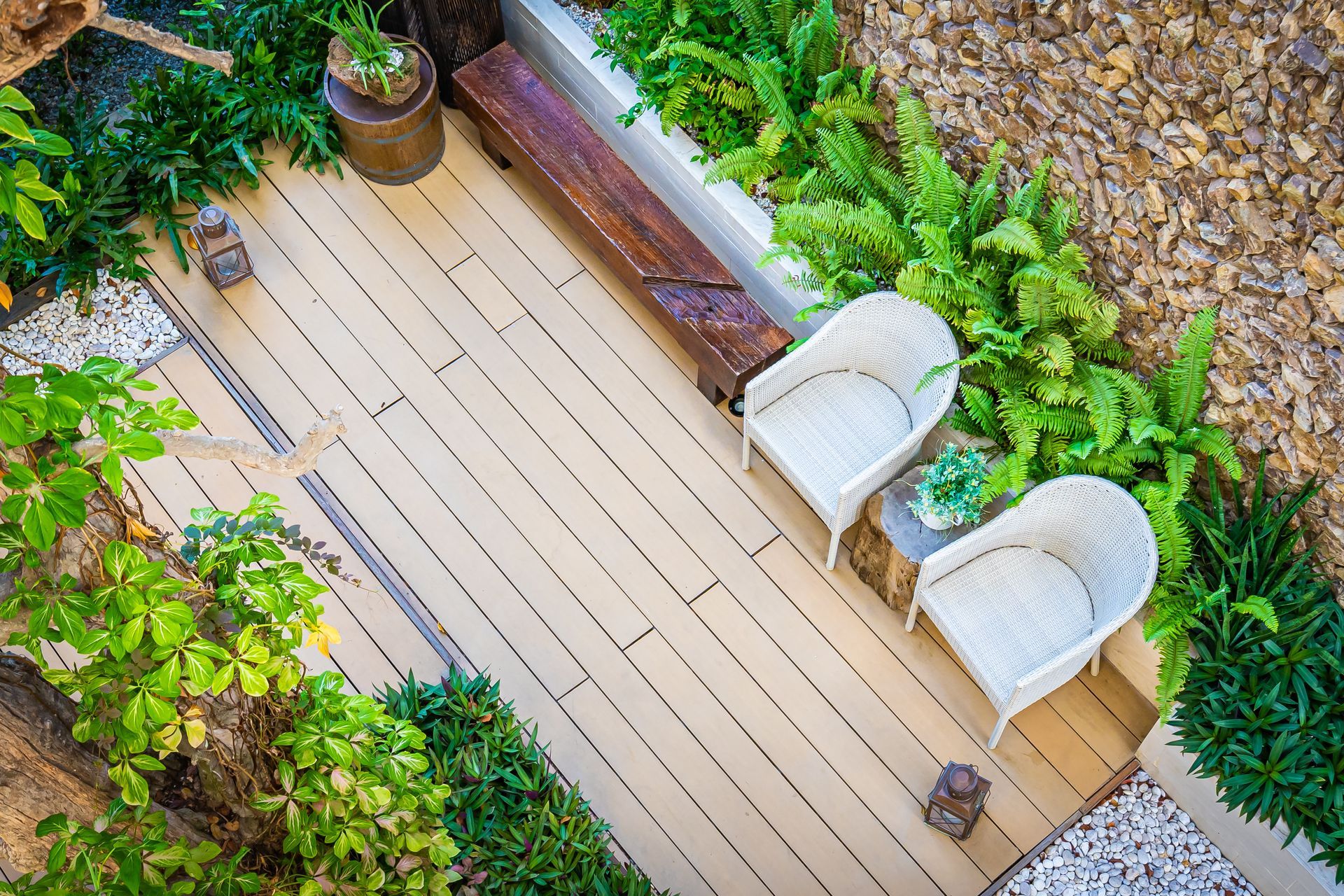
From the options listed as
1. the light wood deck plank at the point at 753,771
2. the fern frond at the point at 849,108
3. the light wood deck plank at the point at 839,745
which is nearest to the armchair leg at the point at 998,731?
the light wood deck plank at the point at 839,745

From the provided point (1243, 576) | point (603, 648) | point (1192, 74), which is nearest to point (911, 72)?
point (1192, 74)

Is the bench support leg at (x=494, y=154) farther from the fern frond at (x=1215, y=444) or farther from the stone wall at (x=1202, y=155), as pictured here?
the fern frond at (x=1215, y=444)

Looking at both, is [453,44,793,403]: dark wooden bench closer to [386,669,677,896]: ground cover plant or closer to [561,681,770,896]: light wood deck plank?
[561,681,770,896]: light wood deck plank

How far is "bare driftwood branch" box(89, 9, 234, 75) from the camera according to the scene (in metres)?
1.94

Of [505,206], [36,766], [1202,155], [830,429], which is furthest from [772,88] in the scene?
[36,766]

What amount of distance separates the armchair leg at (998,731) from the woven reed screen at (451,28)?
3.41 meters

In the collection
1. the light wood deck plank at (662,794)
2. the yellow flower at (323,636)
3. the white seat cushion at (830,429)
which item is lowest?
the light wood deck plank at (662,794)

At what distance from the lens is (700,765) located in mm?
3873

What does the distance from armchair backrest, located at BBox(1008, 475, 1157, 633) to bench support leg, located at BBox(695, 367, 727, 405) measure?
4.20 feet

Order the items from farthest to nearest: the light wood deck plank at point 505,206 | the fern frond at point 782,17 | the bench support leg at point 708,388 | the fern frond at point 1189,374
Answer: the light wood deck plank at point 505,206 < the bench support leg at point 708,388 < the fern frond at point 782,17 < the fern frond at point 1189,374

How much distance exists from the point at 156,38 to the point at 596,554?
2.54m

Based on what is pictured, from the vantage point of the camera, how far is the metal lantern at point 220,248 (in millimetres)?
4379

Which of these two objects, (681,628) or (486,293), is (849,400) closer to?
(681,628)

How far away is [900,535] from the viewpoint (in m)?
3.85
